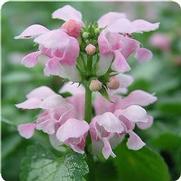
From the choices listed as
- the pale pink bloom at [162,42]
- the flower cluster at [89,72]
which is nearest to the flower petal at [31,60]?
the flower cluster at [89,72]

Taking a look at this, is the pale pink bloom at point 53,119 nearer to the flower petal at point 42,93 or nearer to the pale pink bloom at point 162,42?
the flower petal at point 42,93

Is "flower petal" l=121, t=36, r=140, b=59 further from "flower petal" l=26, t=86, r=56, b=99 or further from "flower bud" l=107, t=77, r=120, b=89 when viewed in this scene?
→ "flower petal" l=26, t=86, r=56, b=99

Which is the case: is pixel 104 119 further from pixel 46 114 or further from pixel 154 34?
pixel 154 34

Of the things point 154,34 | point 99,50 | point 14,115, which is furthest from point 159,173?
point 154,34

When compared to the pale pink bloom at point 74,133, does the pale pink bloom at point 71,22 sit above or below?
above

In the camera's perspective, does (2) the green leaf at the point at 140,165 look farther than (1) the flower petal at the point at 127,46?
Yes

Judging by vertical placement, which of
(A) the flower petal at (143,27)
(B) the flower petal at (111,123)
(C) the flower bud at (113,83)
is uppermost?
(A) the flower petal at (143,27)
